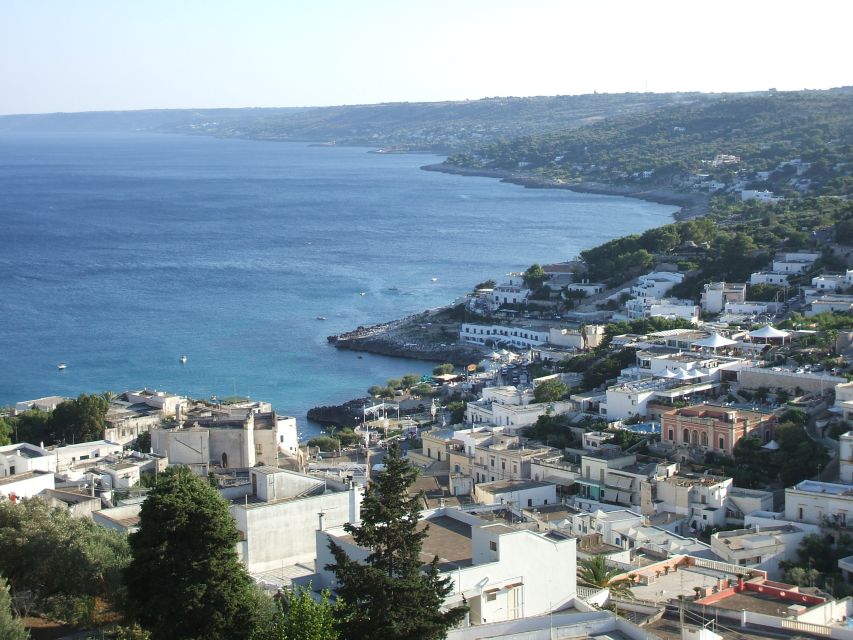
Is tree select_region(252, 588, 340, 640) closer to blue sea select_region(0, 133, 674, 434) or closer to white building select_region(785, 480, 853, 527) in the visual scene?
white building select_region(785, 480, 853, 527)

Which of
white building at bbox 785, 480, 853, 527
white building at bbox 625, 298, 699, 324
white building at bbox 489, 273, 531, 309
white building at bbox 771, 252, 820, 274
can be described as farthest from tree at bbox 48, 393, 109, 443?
white building at bbox 771, 252, 820, 274

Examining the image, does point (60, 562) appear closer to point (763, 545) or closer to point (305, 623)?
point (305, 623)

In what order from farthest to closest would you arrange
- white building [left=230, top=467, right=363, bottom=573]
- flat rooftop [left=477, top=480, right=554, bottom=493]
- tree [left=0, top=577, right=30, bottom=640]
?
flat rooftop [left=477, top=480, right=554, bottom=493], white building [left=230, top=467, right=363, bottom=573], tree [left=0, top=577, right=30, bottom=640]

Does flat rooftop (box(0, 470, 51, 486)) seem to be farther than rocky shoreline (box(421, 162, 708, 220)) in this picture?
No

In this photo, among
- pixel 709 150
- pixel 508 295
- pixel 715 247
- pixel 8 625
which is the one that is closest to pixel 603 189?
pixel 709 150

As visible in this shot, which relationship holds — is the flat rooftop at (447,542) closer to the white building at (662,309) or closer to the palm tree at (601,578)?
the palm tree at (601,578)

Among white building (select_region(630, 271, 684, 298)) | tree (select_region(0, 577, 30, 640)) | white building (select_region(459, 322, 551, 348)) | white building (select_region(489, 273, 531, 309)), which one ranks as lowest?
white building (select_region(459, 322, 551, 348))

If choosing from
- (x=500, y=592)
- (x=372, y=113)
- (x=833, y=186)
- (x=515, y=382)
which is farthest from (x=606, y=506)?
(x=372, y=113)

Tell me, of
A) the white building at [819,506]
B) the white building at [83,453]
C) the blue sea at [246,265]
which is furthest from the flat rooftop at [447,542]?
the blue sea at [246,265]
